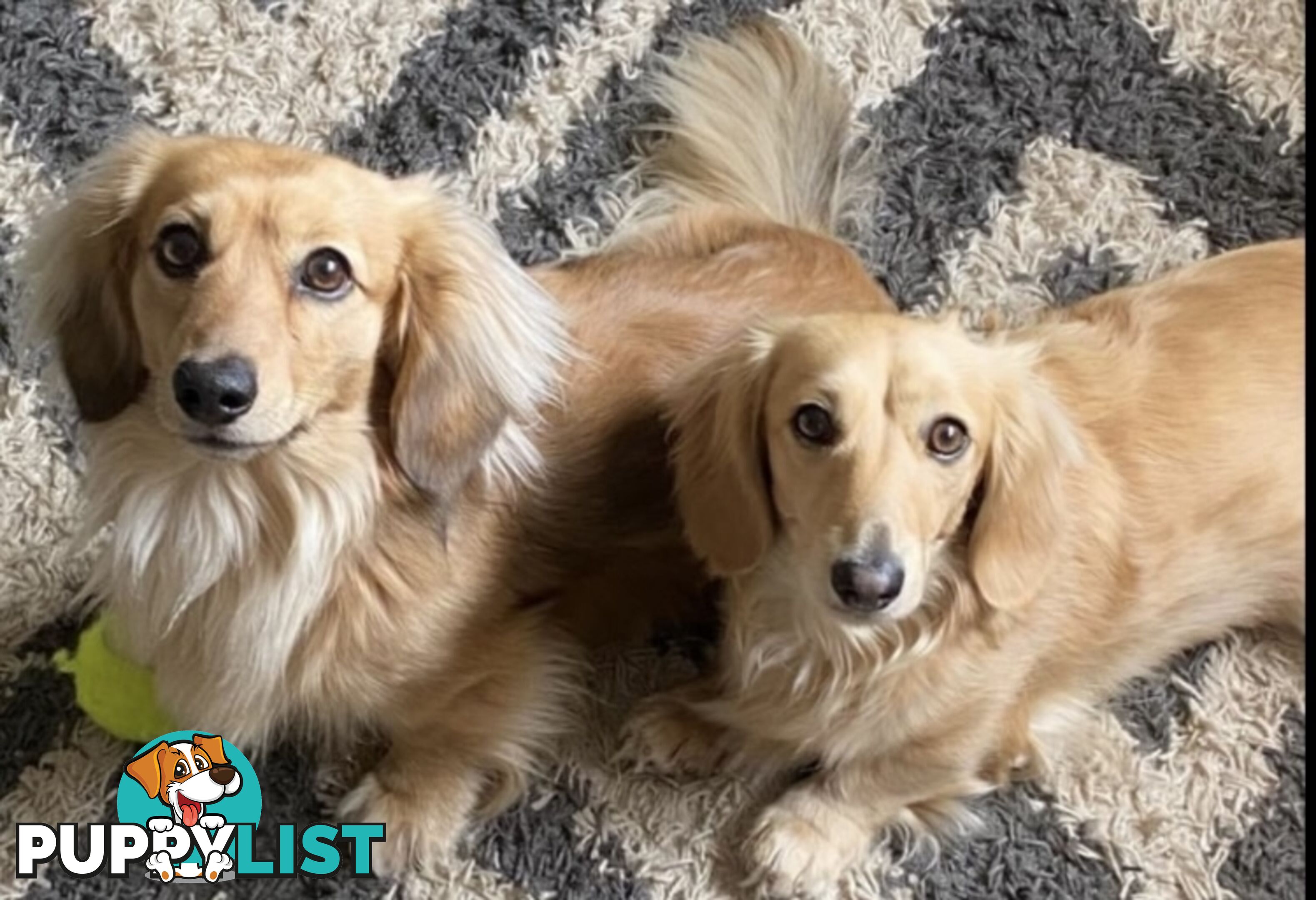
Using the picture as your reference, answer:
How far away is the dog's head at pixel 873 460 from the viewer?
62.3 inches

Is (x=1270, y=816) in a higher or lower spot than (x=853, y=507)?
lower

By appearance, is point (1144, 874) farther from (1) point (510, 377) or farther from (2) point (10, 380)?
(2) point (10, 380)

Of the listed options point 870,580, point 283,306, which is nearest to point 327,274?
point 283,306

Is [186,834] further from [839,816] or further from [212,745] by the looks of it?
[839,816]

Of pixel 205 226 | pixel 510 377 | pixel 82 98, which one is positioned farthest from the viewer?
pixel 82 98

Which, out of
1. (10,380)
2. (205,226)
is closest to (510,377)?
(205,226)

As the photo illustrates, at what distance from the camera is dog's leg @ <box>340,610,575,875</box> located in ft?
6.23

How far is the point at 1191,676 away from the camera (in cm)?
209

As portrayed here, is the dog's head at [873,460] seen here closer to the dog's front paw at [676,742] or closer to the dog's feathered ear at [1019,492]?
the dog's feathered ear at [1019,492]

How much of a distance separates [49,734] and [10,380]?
46cm

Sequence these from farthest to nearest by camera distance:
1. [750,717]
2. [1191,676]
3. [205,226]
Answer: [1191,676]
[750,717]
[205,226]

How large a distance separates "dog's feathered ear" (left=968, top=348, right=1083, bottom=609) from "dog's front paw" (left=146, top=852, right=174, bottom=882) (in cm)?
95

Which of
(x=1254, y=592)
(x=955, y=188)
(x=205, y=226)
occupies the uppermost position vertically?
(x=205, y=226)

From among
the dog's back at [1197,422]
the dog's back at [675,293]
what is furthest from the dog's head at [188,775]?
the dog's back at [1197,422]
